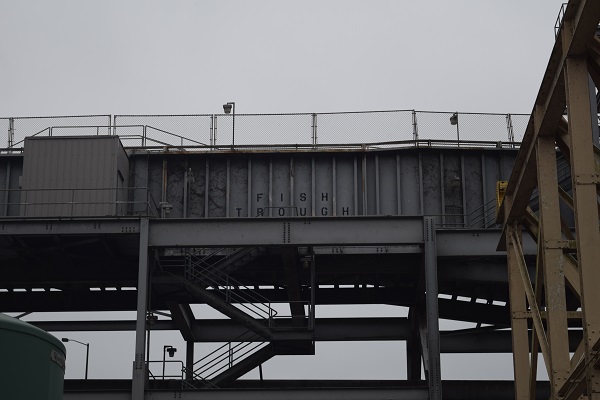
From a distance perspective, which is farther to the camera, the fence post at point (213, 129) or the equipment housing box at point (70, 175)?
the fence post at point (213, 129)

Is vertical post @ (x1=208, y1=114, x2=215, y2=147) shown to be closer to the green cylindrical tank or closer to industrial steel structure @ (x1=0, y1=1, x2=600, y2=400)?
industrial steel structure @ (x1=0, y1=1, x2=600, y2=400)

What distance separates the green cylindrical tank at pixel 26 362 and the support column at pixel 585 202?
8.54m

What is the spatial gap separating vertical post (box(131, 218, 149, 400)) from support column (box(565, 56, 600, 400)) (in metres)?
18.4

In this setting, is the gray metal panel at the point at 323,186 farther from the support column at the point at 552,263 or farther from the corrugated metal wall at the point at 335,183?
the support column at the point at 552,263

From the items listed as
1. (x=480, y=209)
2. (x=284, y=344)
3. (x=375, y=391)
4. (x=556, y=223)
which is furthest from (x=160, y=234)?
(x=556, y=223)

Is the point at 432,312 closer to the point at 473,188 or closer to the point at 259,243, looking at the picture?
the point at 259,243

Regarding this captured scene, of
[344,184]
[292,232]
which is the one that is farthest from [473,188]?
[292,232]

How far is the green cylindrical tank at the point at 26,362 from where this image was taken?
822 centimetres

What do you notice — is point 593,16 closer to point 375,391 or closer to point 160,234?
point 375,391

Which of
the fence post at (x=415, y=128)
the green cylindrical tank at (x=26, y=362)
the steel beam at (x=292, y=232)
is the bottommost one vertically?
the green cylindrical tank at (x=26, y=362)

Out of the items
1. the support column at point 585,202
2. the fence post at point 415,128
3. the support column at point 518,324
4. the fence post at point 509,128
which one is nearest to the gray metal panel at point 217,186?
the fence post at point 415,128

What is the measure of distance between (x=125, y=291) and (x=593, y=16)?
29.0 metres

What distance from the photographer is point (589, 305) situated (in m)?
14.6

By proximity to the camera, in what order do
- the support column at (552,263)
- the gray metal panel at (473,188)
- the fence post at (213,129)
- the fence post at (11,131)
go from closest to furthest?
the support column at (552,263) < the gray metal panel at (473,188) < the fence post at (213,129) < the fence post at (11,131)
